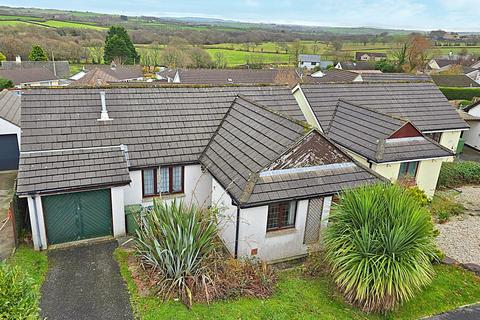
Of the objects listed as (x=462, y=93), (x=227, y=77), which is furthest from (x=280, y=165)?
(x=462, y=93)

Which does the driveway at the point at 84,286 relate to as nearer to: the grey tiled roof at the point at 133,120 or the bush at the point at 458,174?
the grey tiled roof at the point at 133,120

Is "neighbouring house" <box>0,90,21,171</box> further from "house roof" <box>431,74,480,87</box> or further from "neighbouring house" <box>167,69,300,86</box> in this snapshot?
"house roof" <box>431,74,480,87</box>

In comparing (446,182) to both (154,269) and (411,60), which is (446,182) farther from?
(411,60)

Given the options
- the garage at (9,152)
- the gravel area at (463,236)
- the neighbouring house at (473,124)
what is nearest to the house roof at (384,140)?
the gravel area at (463,236)

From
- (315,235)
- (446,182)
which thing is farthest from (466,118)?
(315,235)

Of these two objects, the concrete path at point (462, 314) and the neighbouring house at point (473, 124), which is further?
the neighbouring house at point (473, 124)

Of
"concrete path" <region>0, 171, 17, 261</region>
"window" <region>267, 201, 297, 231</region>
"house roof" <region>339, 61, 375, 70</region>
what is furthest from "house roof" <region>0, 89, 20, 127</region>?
"house roof" <region>339, 61, 375, 70</region>
